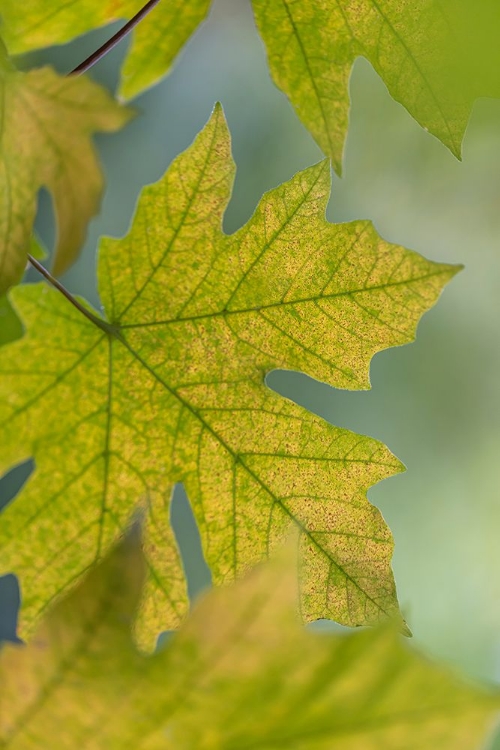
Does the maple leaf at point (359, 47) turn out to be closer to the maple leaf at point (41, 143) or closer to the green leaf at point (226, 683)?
the maple leaf at point (41, 143)

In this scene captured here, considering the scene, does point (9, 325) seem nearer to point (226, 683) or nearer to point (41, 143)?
point (41, 143)

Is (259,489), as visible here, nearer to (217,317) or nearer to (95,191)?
(217,317)

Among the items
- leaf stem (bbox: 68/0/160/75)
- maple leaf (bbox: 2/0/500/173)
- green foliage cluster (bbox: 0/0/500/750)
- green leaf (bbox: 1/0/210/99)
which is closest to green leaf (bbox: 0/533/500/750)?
green foliage cluster (bbox: 0/0/500/750)

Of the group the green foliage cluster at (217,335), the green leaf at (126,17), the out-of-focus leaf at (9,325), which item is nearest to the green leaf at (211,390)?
the green foliage cluster at (217,335)

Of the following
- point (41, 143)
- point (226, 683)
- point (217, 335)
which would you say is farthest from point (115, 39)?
point (226, 683)

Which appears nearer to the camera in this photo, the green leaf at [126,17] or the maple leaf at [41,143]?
the maple leaf at [41,143]

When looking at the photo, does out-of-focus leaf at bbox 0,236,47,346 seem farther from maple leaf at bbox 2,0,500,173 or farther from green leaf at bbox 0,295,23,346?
maple leaf at bbox 2,0,500,173

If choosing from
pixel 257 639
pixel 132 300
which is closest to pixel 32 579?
pixel 132 300
